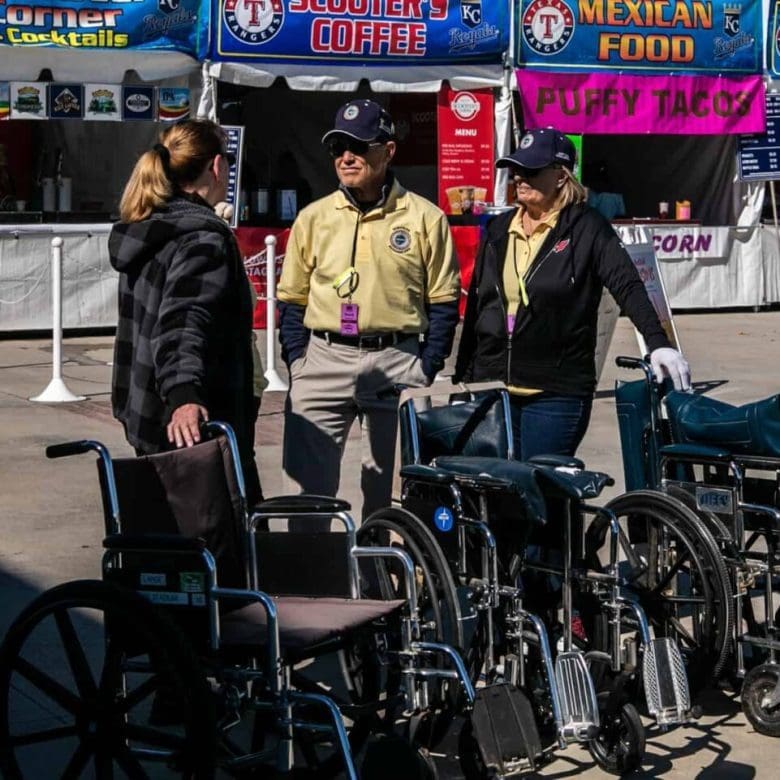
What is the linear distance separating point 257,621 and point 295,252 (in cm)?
199

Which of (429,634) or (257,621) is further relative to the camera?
(429,634)

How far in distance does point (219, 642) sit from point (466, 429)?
1.52 meters

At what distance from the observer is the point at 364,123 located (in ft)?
18.3

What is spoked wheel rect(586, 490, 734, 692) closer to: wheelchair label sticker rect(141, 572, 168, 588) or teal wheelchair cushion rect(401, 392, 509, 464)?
teal wheelchair cushion rect(401, 392, 509, 464)

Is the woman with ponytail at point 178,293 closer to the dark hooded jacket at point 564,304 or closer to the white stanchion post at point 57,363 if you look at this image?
the dark hooded jacket at point 564,304

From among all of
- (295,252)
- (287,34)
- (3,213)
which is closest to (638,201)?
(287,34)

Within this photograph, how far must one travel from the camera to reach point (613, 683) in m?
4.65

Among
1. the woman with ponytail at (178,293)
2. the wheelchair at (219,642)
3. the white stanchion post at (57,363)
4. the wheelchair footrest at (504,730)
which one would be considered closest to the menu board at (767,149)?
the white stanchion post at (57,363)

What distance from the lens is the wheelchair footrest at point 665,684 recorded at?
4453 mm

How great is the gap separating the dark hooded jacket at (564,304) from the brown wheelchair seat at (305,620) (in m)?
1.51

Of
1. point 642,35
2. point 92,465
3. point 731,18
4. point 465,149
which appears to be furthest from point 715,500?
point 731,18

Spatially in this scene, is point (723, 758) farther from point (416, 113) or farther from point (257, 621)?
point (416, 113)

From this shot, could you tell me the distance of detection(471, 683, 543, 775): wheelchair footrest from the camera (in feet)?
13.1

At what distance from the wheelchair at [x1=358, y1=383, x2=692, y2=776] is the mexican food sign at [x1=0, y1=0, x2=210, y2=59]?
30.9 ft
